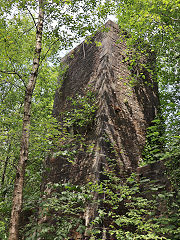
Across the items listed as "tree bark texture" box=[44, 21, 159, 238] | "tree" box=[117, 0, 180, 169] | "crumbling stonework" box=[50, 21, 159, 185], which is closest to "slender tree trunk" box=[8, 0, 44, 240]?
"tree bark texture" box=[44, 21, 159, 238]

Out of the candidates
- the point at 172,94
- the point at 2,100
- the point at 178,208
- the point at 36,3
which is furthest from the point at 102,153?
the point at 2,100

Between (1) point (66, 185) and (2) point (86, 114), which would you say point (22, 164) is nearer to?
(1) point (66, 185)

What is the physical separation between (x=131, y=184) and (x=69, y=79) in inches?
159

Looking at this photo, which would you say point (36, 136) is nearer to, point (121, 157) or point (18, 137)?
point (18, 137)

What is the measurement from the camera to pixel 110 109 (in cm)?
521

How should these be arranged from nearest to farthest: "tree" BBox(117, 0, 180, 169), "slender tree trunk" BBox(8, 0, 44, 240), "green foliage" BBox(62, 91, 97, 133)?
"slender tree trunk" BBox(8, 0, 44, 240)
"green foliage" BBox(62, 91, 97, 133)
"tree" BBox(117, 0, 180, 169)

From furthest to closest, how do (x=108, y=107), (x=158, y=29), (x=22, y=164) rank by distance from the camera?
(x=158, y=29) → (x=108, y=107) → (x=22, y=164)

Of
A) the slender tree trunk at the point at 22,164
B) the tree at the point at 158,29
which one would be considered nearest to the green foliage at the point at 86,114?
the slender tree trunk at the point at 22,164

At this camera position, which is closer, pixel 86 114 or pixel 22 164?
pixel 22 164

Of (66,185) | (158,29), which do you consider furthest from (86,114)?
(158,29)

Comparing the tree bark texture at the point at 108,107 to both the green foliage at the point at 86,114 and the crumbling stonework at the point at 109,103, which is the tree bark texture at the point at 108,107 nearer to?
the crumbling stonework at the point at 109,103

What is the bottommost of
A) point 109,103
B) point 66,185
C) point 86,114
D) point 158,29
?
point 66,185

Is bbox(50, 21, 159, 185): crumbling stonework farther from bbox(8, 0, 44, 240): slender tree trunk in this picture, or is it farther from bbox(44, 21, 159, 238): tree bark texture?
bbox(8, 0, 44, 240): slender tree trunk

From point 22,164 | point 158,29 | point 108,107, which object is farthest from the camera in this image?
point 158,29
